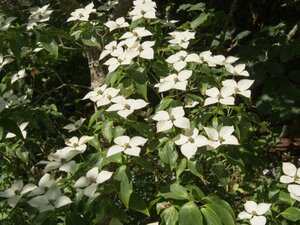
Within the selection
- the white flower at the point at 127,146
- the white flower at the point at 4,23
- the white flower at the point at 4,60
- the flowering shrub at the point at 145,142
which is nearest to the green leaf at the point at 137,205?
the flowering shrub at the point at 145,142

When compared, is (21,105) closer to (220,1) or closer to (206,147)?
Result: (206,147)

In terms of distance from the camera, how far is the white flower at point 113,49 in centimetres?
166

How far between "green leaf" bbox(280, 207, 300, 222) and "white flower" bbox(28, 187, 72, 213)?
618mm

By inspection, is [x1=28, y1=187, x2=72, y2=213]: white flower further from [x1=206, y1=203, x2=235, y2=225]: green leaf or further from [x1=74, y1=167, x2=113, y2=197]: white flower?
[x1=206, y1=203, x2=235, y2=225]: green leaf

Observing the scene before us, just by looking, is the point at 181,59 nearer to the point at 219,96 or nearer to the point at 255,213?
the point at 219,96

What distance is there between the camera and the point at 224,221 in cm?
128

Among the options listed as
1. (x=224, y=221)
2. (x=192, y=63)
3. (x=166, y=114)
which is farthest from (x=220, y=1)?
(x=224, y=221)

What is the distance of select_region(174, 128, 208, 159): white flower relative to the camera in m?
1.37

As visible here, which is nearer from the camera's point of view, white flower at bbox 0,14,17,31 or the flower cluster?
the flower cluster

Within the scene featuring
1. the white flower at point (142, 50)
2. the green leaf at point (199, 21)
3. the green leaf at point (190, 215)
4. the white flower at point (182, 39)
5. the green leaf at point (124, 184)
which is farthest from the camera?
the green leaf at point (199, 21)

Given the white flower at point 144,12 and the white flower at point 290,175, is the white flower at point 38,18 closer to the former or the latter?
the white flower at point 144,12

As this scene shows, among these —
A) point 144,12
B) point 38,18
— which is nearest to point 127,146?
point 144,12

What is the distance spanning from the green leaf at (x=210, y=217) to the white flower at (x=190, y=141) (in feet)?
0.53

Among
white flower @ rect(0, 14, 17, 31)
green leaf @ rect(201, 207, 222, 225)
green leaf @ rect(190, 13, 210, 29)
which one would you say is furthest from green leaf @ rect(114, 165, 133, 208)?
green leaf @ rect(190, 13, 210, 29)
